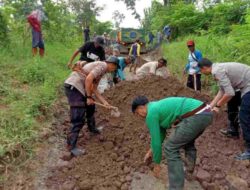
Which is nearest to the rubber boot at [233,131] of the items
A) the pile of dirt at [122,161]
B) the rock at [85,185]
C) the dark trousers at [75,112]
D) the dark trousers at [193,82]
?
the pile of dirt at [122,161]

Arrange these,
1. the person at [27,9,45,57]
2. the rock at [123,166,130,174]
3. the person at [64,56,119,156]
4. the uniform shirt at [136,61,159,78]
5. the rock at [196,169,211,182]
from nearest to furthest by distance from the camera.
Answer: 1. the rock at [196,169,211,182]
2. the rock at [123,166,130,174]
3. the person at [64,56,119,156]
4. the uniform shirt at [136,61,159,78]
5. the person at [27,9,45,57]

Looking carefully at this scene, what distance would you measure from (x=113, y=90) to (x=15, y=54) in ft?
8.64

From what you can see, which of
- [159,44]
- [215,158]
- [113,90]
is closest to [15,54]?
[113,90]

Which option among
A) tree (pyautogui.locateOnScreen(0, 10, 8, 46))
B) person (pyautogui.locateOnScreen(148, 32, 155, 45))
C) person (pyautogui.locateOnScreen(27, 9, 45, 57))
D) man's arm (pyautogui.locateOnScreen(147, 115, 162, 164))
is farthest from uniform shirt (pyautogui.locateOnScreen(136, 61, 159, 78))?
person (pyautogui.locateOnScreen(148, 32, 155, 45))

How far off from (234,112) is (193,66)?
2153 millimetres

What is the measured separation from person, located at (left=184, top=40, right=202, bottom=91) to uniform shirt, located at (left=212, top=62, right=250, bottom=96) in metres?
2.48

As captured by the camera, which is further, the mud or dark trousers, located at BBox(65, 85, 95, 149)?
dark trousers, located at BBox(65, 85, 95, 149)

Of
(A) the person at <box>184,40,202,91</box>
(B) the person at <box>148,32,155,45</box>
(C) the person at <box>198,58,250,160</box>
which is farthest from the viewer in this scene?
(B) the person at <box>148,32,155,45</box>

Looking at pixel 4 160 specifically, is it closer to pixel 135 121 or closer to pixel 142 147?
pixel 142 147

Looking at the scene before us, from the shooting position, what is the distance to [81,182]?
360cm

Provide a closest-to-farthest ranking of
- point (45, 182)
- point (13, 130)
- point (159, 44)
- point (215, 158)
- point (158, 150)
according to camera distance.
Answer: point (158, 150)
point (45, 182)
point (13, 130)
point (215, 158)
point (159, 44)

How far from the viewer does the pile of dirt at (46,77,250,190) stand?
370cm

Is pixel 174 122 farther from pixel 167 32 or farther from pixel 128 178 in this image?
pixel 167 32

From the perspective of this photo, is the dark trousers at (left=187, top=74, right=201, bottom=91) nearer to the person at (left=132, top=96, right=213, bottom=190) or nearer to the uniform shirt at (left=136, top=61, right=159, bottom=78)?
the uniform shirt at (left=136, top=61, right=159, bottom=78)
